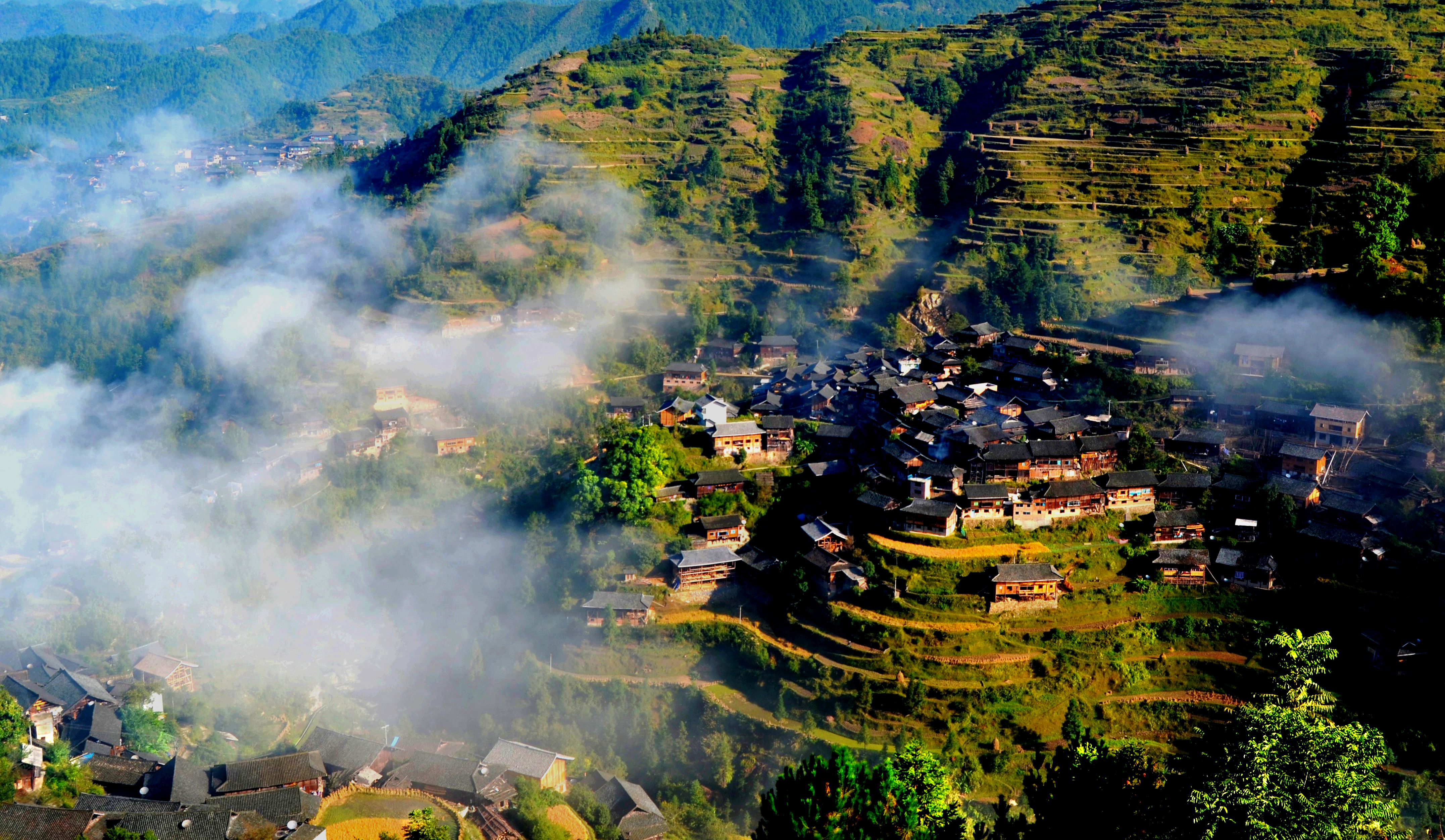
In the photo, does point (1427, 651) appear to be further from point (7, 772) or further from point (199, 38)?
point (199, 38)

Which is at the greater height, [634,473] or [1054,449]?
[1054,449]

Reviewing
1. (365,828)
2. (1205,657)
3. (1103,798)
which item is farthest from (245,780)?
(1205,657)

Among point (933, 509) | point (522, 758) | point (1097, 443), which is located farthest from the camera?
point (1097, 443)

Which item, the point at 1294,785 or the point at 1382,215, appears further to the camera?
the point at 1382,215

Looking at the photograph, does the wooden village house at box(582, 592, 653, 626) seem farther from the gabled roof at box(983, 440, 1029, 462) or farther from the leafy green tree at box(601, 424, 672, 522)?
the gabled roof at box(983, 440, 1029, 462)

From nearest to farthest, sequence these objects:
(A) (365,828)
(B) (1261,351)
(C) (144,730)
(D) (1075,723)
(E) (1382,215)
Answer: (A) (365,828), (D) (1075,723), (C) (144,730), (B) (1261,351), (E) (1382,215)

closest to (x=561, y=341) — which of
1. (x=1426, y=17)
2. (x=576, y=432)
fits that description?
(x=576, y=432)

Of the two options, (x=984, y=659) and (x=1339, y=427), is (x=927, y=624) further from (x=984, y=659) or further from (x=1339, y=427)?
(x=1339, y=427)
